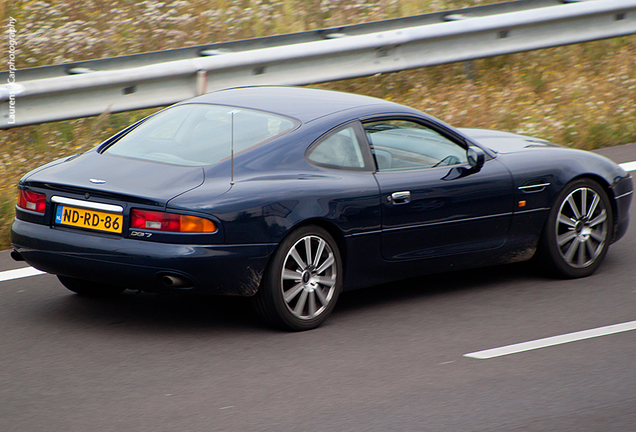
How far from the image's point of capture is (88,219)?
5.44 metres

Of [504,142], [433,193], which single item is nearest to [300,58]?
[504,142]

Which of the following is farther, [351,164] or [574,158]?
[574,158]

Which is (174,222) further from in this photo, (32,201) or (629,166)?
(629,166)

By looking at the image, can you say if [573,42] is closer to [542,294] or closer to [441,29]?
[441,29]

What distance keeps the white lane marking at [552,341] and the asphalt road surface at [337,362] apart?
21 millimetres

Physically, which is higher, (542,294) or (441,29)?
(441,29)

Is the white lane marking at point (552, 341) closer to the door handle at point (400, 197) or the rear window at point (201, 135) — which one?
the door handle at point (400, 197)

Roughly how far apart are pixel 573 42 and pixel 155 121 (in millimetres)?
7655

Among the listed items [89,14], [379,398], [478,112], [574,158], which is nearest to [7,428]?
[379,398]

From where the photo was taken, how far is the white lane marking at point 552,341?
5430 mm

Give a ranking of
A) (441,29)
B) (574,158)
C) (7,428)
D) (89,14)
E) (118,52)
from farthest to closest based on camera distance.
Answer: (89,14)
(118,52)
(441,29)
(574,158)
(7,428)

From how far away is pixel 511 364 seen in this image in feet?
17.2

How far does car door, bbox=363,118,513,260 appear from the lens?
Result: 239 inches

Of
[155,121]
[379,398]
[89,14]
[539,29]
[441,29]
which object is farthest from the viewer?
[89,14]
